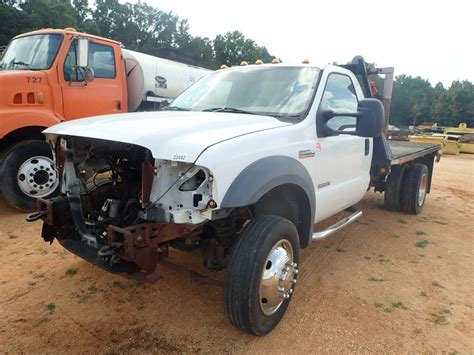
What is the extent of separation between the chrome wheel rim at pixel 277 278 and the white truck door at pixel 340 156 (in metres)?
0.84

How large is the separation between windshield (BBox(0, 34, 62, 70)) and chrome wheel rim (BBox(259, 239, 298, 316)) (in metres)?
5.04

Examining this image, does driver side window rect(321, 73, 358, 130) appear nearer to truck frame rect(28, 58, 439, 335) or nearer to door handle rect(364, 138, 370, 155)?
truck frame rect(28, 58, 439, 335)

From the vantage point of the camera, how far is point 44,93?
5984 millimetres

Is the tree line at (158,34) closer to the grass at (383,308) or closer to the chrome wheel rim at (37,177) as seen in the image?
the chrome wheel rim at (37,177)

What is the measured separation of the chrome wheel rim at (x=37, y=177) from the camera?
219 inches

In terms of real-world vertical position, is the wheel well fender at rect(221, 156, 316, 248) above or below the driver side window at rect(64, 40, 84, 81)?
below

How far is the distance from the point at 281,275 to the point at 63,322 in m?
1.72

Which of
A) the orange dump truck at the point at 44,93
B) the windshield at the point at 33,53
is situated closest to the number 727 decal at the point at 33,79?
the orange dump truck at the point at 44,93

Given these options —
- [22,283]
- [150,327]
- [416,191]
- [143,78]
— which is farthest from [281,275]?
[143,78]

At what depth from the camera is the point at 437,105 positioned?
82.6 m

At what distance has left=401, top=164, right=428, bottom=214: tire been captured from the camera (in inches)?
252

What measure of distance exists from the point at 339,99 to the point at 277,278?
6.95ft

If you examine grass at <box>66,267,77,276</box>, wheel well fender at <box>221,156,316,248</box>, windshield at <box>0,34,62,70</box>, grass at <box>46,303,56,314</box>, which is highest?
windshield at <box>0,34,62,70</box>

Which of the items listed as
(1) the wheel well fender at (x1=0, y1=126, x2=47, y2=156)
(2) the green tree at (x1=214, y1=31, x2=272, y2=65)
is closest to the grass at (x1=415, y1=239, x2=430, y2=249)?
(1) the wheel well fender at (x1=0, y1=126, x2=47, y2=156)
